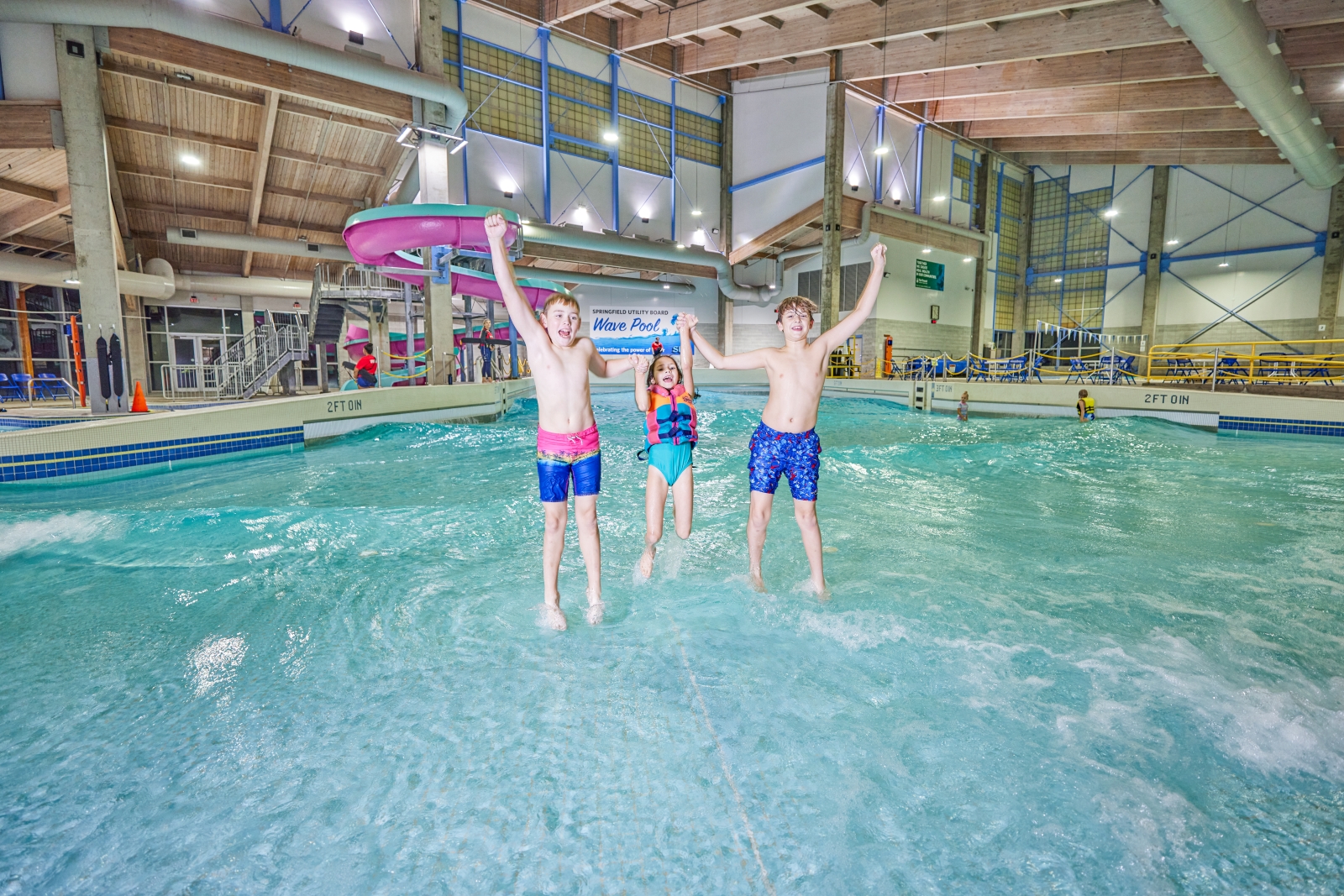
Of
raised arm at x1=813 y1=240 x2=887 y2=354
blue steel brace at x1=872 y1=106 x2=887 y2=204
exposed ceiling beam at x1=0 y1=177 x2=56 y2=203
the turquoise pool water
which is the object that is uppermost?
blue steel brace at x1=872 y1=106 x2=887 y2=204

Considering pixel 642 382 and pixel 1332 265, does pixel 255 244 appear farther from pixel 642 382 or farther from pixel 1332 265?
pixel 1332 265

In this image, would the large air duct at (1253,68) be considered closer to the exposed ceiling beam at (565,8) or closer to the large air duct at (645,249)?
the exposed ceiling beam at (565,8)

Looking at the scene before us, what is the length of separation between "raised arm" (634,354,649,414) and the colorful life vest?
24mm

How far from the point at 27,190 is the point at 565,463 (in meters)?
17.3

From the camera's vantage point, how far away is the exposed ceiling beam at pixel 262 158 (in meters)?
12.3

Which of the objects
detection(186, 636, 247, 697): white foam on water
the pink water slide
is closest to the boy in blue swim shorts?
detection(186, 636, 247, 697): white foam on water

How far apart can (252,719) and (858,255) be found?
22.9 meters

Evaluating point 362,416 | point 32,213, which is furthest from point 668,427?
point 32,213

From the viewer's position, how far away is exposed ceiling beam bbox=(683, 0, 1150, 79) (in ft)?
42.2

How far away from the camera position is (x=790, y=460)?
3.21 m

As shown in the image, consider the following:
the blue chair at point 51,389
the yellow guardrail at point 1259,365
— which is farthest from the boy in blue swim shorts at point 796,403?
the blue chair at point 51,389

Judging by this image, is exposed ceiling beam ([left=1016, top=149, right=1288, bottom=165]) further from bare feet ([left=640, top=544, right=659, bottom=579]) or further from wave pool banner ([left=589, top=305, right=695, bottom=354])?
bare feet ([left=640, top=544, right=659, bottom=579])

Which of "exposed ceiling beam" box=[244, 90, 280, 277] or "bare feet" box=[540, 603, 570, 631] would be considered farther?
"exposed ceiling beam" box=[244, 90, 280, 277]

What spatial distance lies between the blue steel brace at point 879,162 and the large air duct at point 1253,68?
9.54 m
